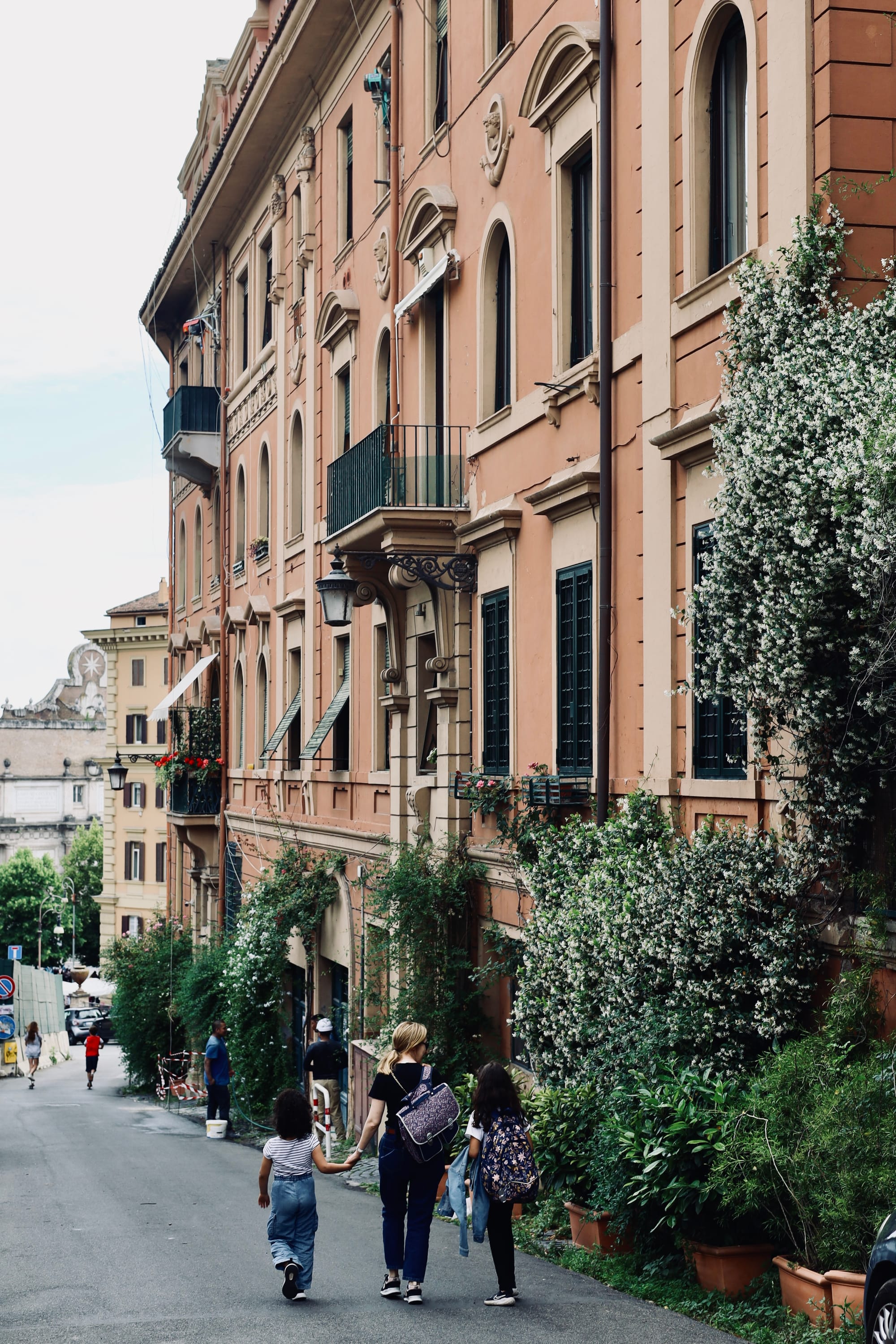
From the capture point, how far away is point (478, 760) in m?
16.1

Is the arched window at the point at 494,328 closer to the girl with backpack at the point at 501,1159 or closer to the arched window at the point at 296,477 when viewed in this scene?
the girl with backpack at the point at 501,1159

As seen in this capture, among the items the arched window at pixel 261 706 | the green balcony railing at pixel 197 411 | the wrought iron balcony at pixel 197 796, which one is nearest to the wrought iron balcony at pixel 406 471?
the arched window at pixel 261 706

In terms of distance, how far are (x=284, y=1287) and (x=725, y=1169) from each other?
8.74ft

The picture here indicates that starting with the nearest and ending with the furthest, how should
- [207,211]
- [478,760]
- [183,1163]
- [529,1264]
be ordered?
[529,1264], [478,760], [183,1163], [207,211]

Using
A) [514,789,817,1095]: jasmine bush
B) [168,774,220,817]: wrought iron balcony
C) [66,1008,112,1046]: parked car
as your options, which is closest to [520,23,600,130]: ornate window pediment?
[514,789,817,1095]: jasmine bush

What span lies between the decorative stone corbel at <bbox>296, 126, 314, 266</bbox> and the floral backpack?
17.4m

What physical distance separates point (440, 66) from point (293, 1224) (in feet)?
44.0

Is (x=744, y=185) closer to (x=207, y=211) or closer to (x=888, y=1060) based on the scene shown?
(x=888, y=1060)

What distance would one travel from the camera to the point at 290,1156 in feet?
30.3

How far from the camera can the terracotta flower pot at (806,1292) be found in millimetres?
7676

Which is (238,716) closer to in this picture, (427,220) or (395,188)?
(395,188)

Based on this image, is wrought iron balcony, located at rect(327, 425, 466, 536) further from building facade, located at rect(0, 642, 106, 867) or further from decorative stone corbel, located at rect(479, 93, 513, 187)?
building facade, located at rect(0, 642, 106, 867)

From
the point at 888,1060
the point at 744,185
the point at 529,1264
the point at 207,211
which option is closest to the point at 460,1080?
the point at 529,1264

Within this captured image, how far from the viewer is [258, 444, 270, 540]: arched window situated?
91.0 feet
